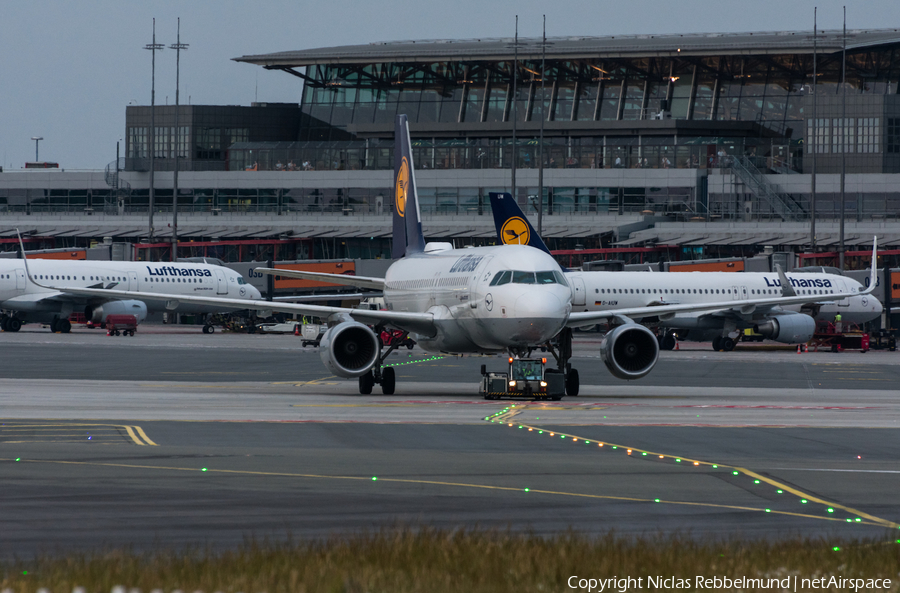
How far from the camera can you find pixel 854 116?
338ft

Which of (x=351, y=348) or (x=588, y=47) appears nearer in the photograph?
(x=351, y=348)

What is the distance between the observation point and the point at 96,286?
7512 centimetres

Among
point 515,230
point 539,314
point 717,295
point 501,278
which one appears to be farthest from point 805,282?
point 539,314

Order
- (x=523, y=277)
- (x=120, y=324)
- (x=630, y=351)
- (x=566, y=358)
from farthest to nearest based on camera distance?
(x=120, y=324)
(x=566, y=358)
(x=630, y=351)
(x=523, y=277)

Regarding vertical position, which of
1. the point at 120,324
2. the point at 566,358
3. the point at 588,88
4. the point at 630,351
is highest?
the point at 588,88

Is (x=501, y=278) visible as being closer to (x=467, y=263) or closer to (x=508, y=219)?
(x=467, y=263)

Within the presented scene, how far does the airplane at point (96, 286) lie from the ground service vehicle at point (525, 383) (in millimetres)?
45383

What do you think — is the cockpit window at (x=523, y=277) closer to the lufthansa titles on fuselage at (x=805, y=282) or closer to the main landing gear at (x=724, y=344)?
the main landing gear at (x=724, y=344)

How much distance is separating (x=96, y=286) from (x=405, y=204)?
129 ft

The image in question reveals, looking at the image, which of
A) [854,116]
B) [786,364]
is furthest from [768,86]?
[786,364]

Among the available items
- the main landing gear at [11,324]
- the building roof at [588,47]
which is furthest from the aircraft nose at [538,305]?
the building roof at [588,47]

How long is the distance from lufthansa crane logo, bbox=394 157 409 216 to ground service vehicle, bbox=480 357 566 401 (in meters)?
12.8

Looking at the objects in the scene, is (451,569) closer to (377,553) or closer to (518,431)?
(377,553)

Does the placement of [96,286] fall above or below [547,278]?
below
